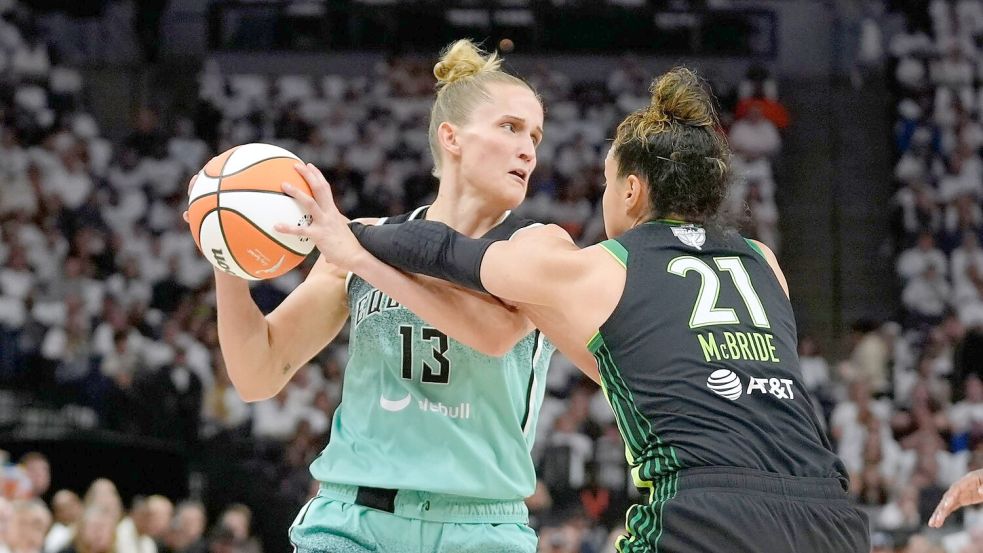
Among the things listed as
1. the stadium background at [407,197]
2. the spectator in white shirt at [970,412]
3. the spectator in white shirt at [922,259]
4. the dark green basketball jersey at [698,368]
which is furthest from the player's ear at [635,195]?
the spectator in white shirt at [922,259]

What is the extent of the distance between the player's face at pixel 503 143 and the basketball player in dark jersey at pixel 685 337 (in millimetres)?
426

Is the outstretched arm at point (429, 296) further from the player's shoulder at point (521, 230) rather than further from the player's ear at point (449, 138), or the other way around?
the player's ear at point (449, 138)

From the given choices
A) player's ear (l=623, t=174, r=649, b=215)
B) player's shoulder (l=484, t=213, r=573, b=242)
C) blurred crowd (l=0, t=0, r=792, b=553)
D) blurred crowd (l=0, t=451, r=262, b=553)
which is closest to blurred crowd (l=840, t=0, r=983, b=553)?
blurred crowd (l=0, t=0, r=792, b=553)

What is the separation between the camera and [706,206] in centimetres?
387

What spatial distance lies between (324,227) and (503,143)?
656mm

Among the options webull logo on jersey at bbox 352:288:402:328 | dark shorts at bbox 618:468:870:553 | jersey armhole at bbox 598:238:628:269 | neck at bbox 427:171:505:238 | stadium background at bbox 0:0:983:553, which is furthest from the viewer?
stadium background at bbox 0:0:983:553

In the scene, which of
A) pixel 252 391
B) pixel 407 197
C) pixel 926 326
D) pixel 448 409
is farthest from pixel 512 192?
pixel 407 197

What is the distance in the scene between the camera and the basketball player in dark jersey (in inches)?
137

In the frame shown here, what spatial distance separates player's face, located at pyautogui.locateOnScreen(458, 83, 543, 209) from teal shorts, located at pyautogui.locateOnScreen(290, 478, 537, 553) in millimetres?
1031

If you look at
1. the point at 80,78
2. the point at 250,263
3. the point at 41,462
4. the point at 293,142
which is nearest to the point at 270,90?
the point at 293,142

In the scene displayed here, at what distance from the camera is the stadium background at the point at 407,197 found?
11.8 meters

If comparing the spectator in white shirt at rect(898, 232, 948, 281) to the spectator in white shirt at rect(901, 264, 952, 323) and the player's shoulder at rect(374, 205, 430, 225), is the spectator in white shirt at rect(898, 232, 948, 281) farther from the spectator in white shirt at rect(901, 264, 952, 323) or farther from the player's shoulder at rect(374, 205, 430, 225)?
the player's shoulder at rect(374, 205, 430, 225)

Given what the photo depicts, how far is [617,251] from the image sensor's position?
12.2 feet

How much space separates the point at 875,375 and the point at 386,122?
23.2ft
